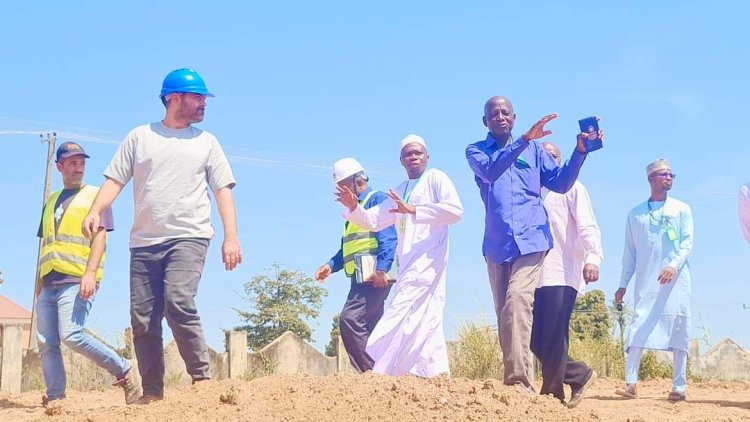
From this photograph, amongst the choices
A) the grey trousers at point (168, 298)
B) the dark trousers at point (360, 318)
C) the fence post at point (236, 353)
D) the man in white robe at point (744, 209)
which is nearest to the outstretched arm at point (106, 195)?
the grey trousers at point (168, 298)

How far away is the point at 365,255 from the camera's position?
329 inches

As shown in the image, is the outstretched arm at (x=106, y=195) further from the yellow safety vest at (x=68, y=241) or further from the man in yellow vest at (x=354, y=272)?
the man in yellow vest at (x=354, y=272)

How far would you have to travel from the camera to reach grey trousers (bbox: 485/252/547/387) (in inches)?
237

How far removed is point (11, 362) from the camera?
1256 centimetres

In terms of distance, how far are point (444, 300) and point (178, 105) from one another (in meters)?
2.30

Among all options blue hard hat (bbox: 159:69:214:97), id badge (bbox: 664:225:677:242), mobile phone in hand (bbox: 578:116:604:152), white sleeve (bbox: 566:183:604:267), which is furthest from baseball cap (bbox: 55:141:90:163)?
id badge (bbox: 664:225:677:242)

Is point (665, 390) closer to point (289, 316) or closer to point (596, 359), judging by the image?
point (596, 359)

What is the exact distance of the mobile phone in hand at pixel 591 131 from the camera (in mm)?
6250

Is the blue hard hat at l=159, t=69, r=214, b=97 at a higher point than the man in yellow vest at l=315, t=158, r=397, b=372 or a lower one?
higher

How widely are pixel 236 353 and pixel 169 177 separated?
8.44m

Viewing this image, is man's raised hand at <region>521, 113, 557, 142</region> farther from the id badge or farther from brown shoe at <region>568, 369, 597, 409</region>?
the id badge

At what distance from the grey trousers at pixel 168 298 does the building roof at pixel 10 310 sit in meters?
47.1

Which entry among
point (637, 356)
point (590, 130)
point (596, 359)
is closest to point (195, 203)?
point (590, 130)

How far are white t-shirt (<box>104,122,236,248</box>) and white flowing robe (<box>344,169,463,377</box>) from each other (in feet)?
4.61
